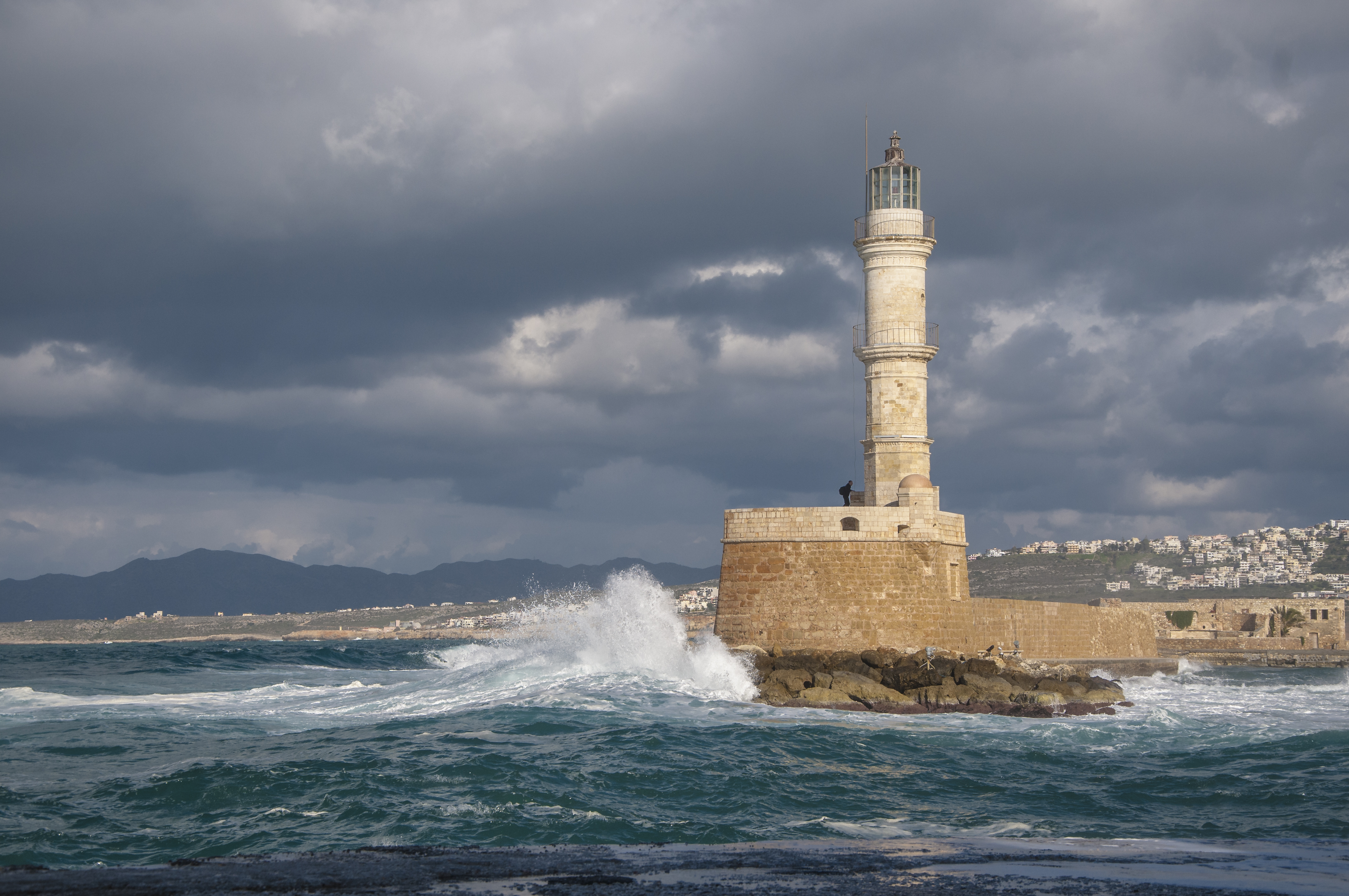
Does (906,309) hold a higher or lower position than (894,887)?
higher

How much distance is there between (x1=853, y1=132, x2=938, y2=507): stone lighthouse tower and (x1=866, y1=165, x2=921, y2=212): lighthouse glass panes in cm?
1

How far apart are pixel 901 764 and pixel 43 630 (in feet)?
353

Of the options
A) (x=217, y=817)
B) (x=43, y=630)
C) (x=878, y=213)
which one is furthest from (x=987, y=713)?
(x=43, y=630)

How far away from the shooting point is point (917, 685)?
18500 millimetres

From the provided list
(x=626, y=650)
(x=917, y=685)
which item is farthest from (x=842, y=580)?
(x=626, y=650)

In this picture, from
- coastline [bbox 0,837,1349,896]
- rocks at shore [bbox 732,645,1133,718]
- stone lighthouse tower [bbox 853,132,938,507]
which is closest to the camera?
coastline [bbox 0,837,1349,896]

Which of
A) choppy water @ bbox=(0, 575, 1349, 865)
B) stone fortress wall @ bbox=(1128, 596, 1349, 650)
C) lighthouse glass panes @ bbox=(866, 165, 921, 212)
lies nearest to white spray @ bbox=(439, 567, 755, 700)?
choppy water @ bbox=(0, 575, 1349, 865)

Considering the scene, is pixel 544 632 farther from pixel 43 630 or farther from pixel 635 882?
pixel 43 630

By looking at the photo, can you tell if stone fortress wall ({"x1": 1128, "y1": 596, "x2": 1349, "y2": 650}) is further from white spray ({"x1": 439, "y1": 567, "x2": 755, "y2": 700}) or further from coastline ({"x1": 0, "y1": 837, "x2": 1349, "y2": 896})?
coastline ({"x1": 0, "y1": 837, "x2": 1349, "y2": 896})

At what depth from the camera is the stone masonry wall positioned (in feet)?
67.2

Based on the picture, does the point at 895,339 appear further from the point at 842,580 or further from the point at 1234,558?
the point at 1234,558

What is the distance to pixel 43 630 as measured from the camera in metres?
103

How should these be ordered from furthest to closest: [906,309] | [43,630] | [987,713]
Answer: [43,630]
[906,309]
[987,713]

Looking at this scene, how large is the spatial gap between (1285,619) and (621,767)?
4376 cm
